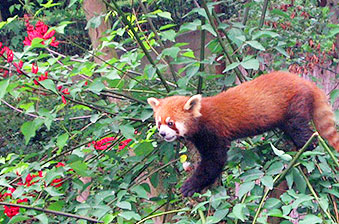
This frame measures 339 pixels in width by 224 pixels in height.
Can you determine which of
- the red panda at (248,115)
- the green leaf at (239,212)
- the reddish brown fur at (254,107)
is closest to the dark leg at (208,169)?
the red panda at (248,115)

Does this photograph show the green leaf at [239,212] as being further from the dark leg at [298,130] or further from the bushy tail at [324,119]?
the bushy tail at [324,119]

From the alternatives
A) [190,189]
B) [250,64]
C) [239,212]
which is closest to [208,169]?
[190,189]

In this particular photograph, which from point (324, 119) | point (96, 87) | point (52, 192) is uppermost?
point (96, 87)

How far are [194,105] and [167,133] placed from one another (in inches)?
8.1

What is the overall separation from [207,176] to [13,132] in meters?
5.56

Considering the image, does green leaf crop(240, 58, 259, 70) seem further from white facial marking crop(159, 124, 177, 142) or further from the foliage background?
white facial marking crop(159, 124, 177, 142)

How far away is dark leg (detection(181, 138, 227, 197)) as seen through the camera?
8.48 ft

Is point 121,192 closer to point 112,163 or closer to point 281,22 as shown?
point 112,163

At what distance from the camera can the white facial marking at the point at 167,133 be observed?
8.24 feet

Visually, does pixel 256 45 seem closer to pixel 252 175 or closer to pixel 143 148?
pixel 252 175

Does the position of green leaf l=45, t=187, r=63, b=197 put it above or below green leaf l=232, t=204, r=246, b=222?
above

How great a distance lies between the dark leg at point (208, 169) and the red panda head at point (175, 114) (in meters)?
0.17

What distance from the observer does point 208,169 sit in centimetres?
259

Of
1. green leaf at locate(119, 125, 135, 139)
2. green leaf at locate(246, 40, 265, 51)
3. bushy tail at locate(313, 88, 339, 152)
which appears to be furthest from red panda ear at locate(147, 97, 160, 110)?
bushy tail at locate(313, 88, 339, 152)
